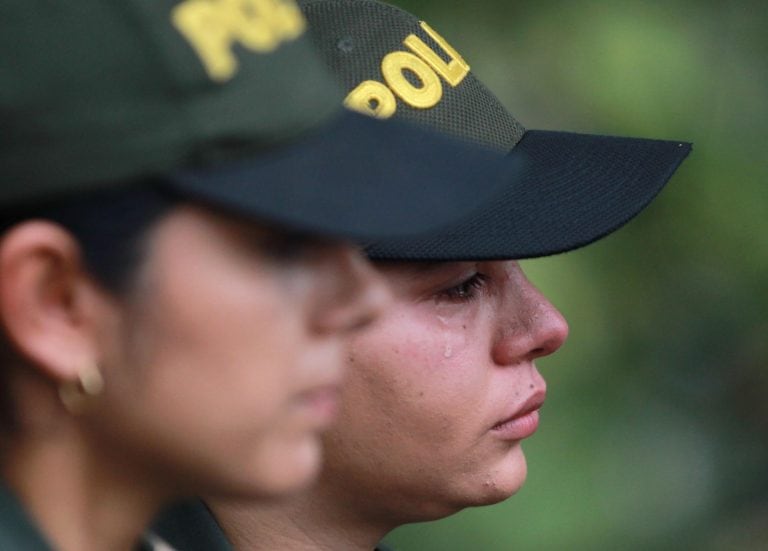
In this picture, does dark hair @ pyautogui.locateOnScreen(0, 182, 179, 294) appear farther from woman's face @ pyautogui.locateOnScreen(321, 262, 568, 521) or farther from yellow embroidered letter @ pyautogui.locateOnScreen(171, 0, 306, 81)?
woman's face @ pyautogui.locateOnScreen(321, 262, 568, 521)

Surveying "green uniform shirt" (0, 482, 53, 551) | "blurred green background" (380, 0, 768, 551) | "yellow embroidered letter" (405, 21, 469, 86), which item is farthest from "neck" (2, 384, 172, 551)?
"blurred green background" (380, 0, 768, 551)

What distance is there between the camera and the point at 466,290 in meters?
1.80

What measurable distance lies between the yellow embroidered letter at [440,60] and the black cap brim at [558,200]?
116mm

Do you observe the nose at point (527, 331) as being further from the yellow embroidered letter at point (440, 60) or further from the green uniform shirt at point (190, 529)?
the green uniform shirt at point (190, 529)

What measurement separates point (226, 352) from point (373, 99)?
0.65m

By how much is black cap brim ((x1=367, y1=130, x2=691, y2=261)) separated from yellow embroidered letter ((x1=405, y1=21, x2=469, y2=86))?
116mm

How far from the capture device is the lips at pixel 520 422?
180 centimetres

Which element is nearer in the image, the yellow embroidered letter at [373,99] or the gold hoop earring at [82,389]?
the gold hoop earring at [82,389]

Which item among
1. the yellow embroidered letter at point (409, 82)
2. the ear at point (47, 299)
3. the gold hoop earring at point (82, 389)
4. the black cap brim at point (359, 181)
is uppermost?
the yellow embroidered letter at point (409, 82)

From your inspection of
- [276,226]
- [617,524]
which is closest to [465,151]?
[276,226]

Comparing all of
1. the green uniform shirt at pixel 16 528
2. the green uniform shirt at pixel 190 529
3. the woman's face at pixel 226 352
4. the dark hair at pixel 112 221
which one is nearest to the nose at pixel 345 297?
the woman's face at pixel 226 352

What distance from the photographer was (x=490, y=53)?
344 cm

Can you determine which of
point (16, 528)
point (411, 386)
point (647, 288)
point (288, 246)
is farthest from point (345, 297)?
point (647, 288)

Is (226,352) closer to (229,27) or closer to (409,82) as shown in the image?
(229,27)
